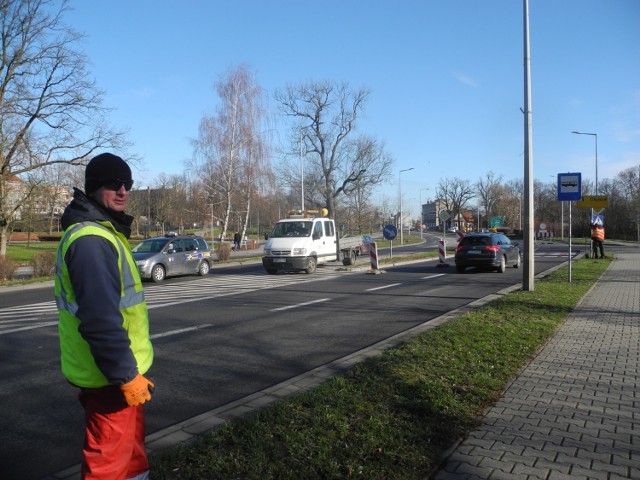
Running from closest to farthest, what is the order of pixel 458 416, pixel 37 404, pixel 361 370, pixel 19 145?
1. pixel 458 416
2. pixel 37 404
3. pixel 361 370
4. pixel 19 145

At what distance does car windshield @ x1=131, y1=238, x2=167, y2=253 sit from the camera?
19344 mm

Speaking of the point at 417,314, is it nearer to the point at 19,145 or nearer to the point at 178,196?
the point at 19,145

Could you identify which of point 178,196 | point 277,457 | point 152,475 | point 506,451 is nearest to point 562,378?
point 506,451

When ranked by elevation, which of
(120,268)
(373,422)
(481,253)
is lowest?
(373,422)

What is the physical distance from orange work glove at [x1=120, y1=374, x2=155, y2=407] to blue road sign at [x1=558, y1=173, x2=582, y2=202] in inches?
566

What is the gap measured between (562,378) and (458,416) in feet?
5.99

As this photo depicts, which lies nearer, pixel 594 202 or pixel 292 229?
pixel 594 202

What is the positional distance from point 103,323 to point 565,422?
12.3ft

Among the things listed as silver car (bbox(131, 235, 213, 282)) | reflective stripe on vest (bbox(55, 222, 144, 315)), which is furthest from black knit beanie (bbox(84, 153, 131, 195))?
silver car (bbox(131, 235, 213, 282))

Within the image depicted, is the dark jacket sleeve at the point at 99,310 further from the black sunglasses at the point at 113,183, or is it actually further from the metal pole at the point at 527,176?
the metal pole at the point at 527,176

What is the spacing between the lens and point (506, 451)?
12.2ft

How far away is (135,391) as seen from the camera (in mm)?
2369

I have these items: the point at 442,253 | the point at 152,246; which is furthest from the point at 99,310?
the point at 442,253

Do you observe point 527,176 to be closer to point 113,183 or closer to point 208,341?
point 208,341
